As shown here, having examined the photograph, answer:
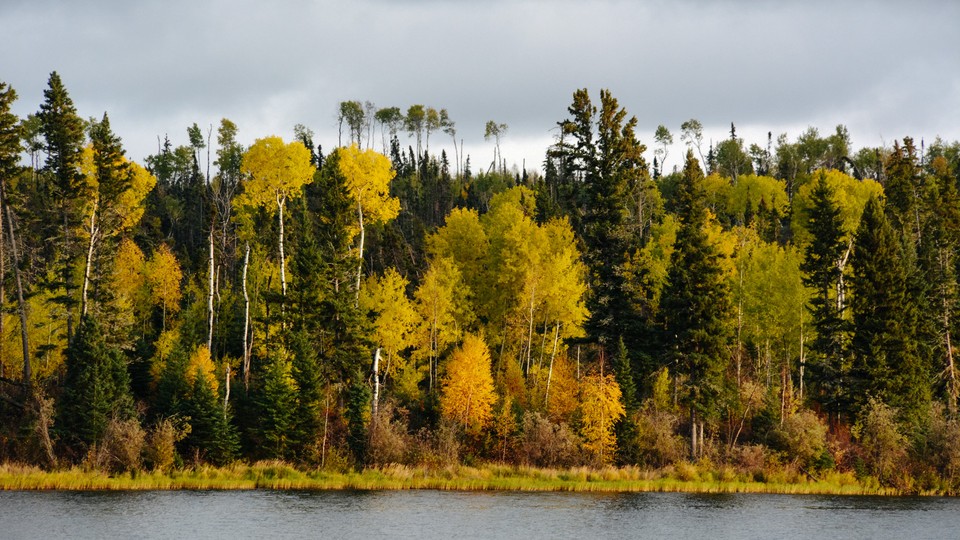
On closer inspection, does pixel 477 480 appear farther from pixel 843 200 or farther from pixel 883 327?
pixel 843 200

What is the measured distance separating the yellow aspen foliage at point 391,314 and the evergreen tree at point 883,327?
3109 cm

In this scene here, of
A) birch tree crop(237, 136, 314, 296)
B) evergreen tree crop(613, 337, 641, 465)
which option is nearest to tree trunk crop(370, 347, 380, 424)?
birch tree crop(237, 136, 314, 296)

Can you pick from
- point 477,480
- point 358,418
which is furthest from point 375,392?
point 477,480

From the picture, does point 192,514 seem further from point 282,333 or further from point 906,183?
point 906,183

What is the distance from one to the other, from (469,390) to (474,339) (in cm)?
360

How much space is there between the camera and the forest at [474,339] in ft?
197

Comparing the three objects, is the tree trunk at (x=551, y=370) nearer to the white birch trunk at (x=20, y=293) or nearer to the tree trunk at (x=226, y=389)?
the tree trunk at (x=226, y=389)

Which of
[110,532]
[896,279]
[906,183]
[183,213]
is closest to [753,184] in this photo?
[906,183]

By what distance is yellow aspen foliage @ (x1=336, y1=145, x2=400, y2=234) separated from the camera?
217 ft

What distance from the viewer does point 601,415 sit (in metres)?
61.8

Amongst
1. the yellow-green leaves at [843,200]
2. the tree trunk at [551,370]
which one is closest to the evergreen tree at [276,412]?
the tree trunk at [551,370]

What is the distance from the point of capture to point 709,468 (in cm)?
6225

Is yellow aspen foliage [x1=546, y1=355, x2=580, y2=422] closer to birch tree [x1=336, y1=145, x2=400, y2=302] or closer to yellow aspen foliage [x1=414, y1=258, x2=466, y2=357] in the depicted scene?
yellow aspen foliage [x1=414, y1=258, x2=466, y2=357]

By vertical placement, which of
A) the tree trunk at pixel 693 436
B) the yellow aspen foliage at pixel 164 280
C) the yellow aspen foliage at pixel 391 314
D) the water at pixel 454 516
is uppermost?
the yellow aspen foliage at pixel 164 280
